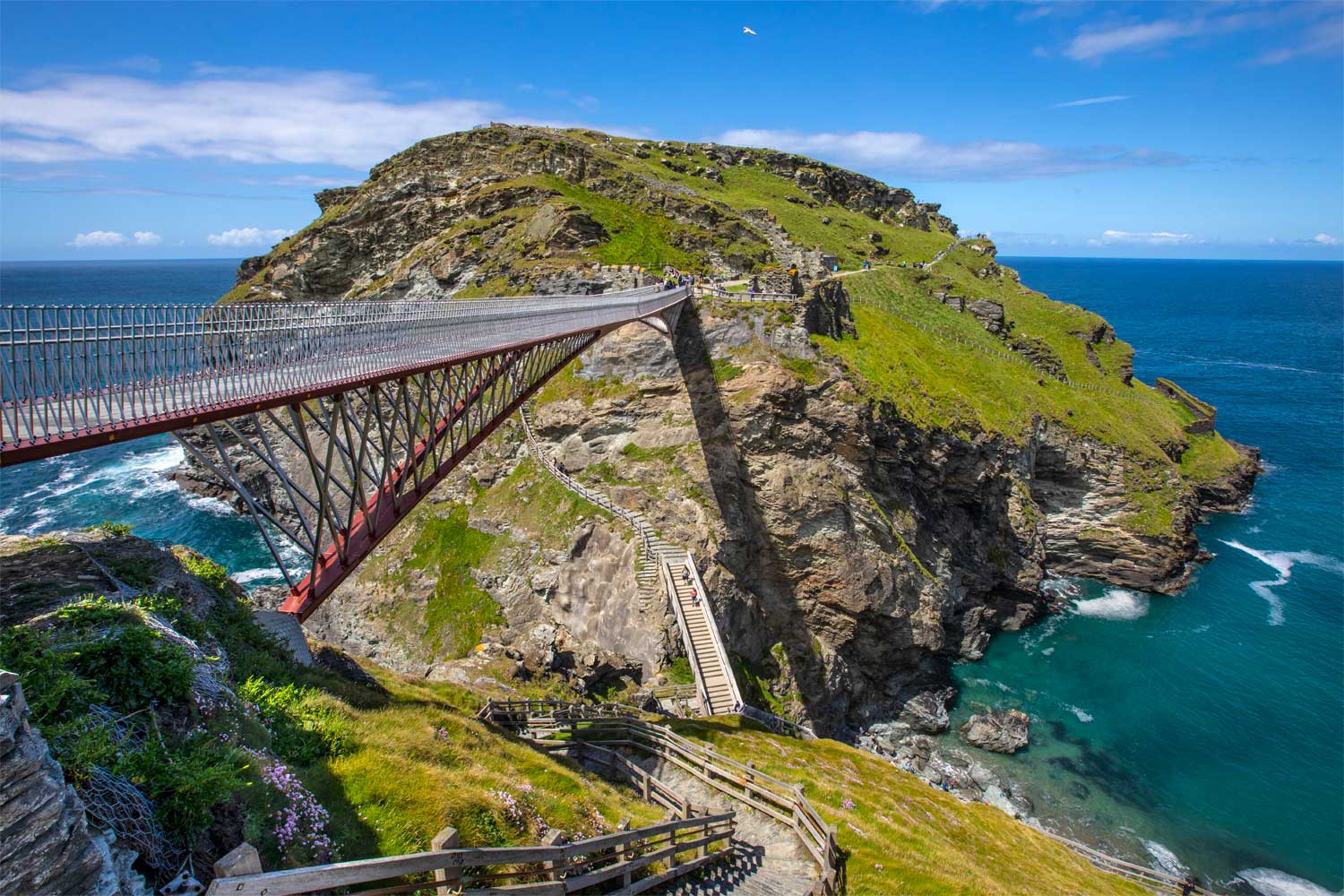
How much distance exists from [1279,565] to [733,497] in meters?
53.5

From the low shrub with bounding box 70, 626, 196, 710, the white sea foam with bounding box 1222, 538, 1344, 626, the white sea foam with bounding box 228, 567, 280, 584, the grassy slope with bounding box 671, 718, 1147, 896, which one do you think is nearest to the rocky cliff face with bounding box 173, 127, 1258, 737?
the white sea foam with bounding box 1222, 538, 1344, 626

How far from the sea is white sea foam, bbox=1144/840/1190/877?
8 centimetres

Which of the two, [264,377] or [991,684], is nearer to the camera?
[264,377]

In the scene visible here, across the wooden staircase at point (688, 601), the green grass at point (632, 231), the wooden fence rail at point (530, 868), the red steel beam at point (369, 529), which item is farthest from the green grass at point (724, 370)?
the wooden fence rail at point (530, 868)

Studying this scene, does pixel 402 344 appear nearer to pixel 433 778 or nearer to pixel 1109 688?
pixel 433 778

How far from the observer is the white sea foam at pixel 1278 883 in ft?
105

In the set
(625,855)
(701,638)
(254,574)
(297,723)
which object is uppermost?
(297,723)

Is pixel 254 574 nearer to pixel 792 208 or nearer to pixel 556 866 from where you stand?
pixel 556 866

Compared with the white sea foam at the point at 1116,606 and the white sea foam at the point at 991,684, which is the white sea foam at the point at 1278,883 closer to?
the white sea foam at the point at 991,684

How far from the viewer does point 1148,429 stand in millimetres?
67938

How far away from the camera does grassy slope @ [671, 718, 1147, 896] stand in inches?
685

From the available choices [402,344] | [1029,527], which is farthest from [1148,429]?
[402,344]

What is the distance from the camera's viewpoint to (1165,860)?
33656 mm

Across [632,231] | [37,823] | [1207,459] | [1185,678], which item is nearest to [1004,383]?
[1185,678]
